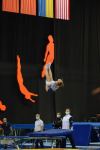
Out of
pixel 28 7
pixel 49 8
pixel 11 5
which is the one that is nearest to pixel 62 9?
pixel 49 8

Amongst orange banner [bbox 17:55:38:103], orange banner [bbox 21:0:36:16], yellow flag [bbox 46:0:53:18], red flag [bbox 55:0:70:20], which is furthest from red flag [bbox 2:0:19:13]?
red flag [bbox 55:0:70:20]

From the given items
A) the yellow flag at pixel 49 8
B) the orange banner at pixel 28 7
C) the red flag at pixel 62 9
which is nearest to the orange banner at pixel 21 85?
the orange banner at pixel 28 7

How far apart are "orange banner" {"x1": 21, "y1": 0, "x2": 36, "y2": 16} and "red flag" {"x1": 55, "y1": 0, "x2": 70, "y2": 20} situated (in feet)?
3.93

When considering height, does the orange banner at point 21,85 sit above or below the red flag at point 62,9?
below

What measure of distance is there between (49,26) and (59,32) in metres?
0.58

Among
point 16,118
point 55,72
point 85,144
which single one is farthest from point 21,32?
point 85,144

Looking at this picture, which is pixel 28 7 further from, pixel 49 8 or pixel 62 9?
pixel 62 9

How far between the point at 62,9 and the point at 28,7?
78.0 inches

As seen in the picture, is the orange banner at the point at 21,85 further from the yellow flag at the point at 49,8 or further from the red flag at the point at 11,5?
the yellow flag at the point at 49,8

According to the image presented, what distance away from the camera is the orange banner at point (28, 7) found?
62.7 ft

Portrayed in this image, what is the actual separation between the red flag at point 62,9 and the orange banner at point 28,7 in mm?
1199

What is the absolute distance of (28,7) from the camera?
19484mm

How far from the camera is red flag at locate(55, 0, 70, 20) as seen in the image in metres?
20.3

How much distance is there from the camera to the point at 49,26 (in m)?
20.5
